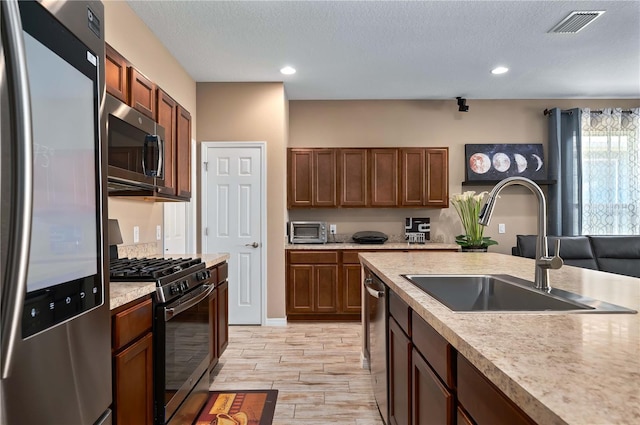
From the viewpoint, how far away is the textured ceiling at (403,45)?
2943mm

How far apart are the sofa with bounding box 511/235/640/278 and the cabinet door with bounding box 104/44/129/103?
13.7 feet

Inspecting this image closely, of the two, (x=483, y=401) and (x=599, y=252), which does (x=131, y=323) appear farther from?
(x=599, y=252)

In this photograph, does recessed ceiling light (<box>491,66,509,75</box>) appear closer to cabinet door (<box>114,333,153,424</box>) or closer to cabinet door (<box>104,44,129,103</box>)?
cabinet door (<box>104,44,129,103</box>)

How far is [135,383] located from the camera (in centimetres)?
161

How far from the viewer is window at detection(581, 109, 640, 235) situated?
508 cm

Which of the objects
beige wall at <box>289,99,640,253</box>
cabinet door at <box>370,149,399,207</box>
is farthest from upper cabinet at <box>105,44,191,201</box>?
cabinet door at <box>370,149,399,207</box>

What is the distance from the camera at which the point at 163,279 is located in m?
1.90

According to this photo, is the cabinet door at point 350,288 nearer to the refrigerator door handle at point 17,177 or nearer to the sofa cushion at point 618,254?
the sofa cushion at point 618,254

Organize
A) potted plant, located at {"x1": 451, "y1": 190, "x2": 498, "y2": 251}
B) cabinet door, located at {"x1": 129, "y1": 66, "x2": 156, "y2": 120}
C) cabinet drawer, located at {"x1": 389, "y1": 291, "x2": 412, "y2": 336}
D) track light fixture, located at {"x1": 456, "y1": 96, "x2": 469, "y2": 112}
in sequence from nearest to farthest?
cabinet drawer, located at {"x1": 389, "y1": 291, "x2": 412, "y2": 336}
cabinet door, located at {"x1": 129, "y1": 66, "x2": 156, "y2": 120}
potted plant, located at {"x1": 451, "y1": 190, "x2": 498, "y2": 251}
track light fixture, located at {"x1": 456, "y1": 96, "x2": 469, "y2": 112}

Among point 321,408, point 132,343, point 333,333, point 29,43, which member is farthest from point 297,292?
point 29,43

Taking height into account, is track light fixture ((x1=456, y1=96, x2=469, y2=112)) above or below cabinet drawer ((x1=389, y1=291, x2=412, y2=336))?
above

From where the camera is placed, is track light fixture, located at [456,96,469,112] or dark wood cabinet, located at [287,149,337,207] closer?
Answer: dark wood cabinet, located at [287,149,337,207]

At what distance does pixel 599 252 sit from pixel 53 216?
5.23 meters

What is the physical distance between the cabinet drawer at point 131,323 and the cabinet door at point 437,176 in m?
3.91
